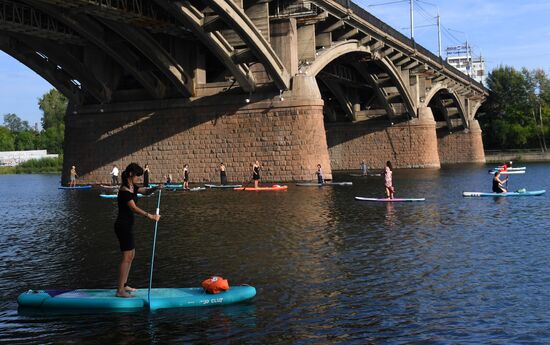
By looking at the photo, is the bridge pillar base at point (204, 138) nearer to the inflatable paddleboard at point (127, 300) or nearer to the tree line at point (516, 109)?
the inflatable paddleboard at point (127, 300)

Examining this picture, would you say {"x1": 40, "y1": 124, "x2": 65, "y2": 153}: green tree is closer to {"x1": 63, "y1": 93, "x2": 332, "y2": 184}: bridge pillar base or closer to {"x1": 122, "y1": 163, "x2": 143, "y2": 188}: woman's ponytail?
{"x1": 63, "y1": 93, "x2": 332, "y2": 184}: bridge pillar base

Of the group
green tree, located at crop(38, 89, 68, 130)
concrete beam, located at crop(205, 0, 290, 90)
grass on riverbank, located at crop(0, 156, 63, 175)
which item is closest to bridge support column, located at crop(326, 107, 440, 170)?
concrete beam, located at crop(205, 0, 290, 90)

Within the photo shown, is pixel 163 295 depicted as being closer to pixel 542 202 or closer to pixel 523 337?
pixel 523 337

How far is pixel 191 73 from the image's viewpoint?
44.6 metres

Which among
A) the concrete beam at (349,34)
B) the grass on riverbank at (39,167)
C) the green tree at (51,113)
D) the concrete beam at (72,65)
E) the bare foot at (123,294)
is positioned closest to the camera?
the bare foot at (123,294)

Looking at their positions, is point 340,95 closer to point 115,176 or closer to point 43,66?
point 115,176

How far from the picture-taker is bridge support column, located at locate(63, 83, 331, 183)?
4278cm

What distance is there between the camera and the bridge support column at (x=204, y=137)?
42.8 metres

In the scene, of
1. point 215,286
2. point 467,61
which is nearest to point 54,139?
point 467,61

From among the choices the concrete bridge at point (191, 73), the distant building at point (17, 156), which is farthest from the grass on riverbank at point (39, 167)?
the concrete bridge at point (191, 73)

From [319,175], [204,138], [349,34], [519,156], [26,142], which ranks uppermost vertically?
[349,34]

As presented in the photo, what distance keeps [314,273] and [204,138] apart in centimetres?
3388

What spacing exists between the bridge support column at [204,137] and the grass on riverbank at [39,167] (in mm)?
77414

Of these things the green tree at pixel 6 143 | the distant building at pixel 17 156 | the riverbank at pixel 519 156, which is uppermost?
the green tree at pixel 6 143
